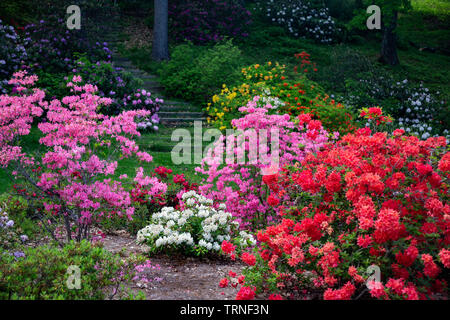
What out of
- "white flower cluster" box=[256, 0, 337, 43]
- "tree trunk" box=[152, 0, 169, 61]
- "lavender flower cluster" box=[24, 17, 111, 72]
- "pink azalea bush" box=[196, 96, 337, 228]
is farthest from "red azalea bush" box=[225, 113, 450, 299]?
"white flower cluster" box=[256, 0, 337, 43]

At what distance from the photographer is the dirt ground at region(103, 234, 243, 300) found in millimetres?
3527

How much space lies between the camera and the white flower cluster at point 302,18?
63.9 feet

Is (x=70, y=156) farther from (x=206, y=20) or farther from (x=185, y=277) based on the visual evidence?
(x=206, y=20)

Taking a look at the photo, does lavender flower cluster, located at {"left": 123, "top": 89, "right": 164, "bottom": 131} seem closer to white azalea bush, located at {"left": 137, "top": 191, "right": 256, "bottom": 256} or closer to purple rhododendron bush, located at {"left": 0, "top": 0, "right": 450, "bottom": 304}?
purple rhododendron bush, located at {"left": 0, "top": 0, "right": 450, "bottom": 304}

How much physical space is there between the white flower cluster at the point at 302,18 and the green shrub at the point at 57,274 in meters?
17.7

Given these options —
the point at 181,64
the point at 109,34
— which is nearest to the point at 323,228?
the point at 181,64

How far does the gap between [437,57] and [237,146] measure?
17719mm

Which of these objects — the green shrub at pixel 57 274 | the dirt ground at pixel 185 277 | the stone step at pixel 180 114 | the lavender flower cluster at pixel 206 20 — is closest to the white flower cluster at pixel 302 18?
the lavender flower cluster at pixel 206 20

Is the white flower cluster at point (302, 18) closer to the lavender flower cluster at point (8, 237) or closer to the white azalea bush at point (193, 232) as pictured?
the white azalea bush at point (193, 232)

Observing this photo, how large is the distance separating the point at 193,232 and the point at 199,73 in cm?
853

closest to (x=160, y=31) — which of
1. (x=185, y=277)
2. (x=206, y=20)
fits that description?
(x=206, y=20)

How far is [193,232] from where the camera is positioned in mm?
4781

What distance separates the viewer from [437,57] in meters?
19.3

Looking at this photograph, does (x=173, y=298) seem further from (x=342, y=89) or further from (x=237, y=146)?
(x=342, y=89)
